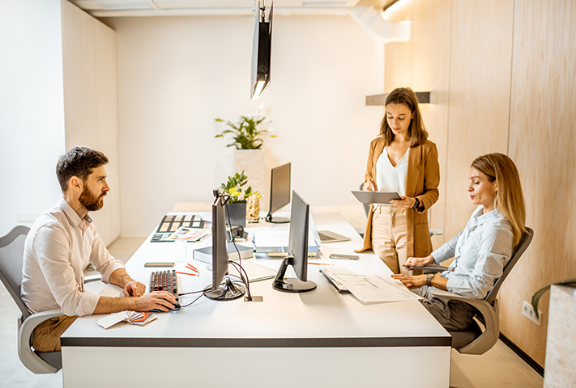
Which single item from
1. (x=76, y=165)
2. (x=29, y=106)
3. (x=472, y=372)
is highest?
(x=29, y=106)

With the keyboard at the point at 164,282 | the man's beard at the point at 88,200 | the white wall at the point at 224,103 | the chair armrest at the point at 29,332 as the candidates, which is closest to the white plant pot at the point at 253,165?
the white wall at the point at 224,103

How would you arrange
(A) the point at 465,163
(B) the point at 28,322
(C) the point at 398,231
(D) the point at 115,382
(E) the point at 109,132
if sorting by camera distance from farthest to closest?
1. (E) the point at 109,132
2. (A) the point at 465,163
3. (C) the point at 398,231
4. (B) the point at 28,322
5. (D) the point at 115,382

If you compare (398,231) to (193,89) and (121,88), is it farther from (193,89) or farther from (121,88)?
(121,88)

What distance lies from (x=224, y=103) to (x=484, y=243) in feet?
14.7

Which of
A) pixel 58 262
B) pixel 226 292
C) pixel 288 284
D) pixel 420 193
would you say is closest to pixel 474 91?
pixel 420 193

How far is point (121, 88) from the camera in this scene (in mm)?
5906

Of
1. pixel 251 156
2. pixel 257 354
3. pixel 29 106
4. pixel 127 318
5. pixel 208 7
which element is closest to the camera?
pixel 257 354

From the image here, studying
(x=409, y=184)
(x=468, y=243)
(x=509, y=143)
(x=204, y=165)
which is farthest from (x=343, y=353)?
(x=204, y=165)

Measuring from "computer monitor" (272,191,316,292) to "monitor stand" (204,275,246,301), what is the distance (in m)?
0.17

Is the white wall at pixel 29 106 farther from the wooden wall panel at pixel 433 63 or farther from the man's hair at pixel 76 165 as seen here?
the wooden wall panel at pixel 433 63

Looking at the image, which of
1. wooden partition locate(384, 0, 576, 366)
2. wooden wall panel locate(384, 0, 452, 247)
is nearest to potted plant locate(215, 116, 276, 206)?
wooden wall panel locate(384, 0, 452, 247)

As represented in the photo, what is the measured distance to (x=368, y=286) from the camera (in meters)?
2.03

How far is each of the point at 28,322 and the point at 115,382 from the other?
1.79 ft

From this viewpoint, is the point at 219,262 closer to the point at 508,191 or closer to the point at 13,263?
the point at 13,263
